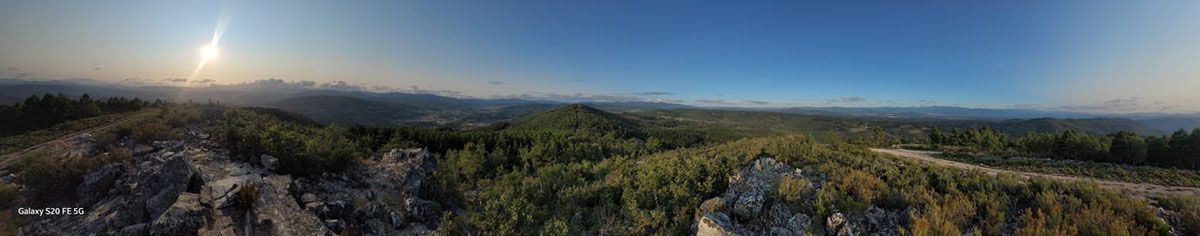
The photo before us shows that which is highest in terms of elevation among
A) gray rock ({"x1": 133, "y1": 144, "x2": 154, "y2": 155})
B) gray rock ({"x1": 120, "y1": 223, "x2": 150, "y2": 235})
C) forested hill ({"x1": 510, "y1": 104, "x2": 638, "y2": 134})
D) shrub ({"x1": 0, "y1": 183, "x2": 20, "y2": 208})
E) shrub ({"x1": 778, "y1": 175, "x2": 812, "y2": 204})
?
shrub ({"x1": 778, "y1": 175, "x2": 812, "y2": 204})

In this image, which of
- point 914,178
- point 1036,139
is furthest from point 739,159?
point 1036,139

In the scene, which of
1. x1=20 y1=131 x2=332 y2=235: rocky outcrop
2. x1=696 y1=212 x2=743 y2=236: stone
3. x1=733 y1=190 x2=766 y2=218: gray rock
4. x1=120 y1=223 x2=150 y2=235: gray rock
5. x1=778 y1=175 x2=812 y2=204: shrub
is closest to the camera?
x1=696 y1=212 x2=743 y2=236: stone

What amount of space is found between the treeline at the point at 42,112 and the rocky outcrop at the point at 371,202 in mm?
20016

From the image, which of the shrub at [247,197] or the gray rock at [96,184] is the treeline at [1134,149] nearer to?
the shrub at [247,197]

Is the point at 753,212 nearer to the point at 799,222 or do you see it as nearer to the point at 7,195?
the point at 799,222

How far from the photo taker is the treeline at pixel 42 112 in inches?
935

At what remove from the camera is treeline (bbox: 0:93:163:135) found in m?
23.7

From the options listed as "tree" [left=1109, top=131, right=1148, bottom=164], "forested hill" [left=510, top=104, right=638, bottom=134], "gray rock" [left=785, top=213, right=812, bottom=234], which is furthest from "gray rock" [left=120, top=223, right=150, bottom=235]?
"forested hill" [left=510, top=104, right=638, bottom=134]

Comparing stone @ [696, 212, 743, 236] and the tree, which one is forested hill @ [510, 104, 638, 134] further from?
stone @ [696, 212, 743, 236]

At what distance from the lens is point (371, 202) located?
18219 millimetres

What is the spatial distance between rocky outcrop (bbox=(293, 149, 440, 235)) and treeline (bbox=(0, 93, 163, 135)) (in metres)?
20.0

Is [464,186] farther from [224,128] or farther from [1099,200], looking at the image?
[1099,200]

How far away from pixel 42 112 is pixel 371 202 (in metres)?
29.4

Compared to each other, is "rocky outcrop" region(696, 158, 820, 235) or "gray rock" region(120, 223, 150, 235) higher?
"rocky outcrop" region(696, 158, 820, 235)
